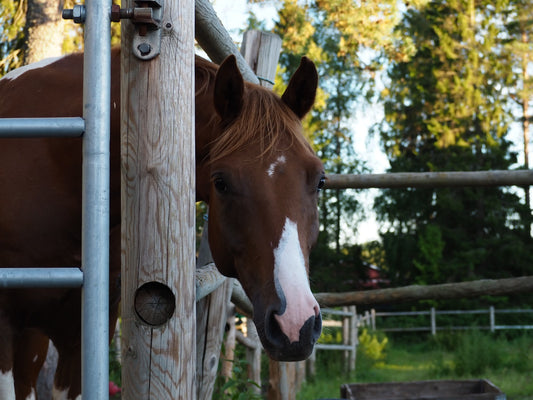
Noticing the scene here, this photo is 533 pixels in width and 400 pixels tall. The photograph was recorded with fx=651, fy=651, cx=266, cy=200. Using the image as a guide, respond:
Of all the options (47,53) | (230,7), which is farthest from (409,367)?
(47,53)

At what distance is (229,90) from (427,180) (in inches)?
53.2

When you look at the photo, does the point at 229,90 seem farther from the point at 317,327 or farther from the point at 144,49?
the point at 317,327

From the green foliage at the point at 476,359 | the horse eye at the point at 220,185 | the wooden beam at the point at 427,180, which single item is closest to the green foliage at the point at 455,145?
the green foliage at the point at 476,359

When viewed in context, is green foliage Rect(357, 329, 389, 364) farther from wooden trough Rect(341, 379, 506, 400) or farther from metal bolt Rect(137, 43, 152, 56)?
metal bolt Rect(137, 43, 152, 56)

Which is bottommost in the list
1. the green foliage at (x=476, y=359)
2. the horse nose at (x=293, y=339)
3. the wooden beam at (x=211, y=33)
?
the green foliage at (x=476, y=359)

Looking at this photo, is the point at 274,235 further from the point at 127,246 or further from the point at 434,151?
the point at 434,151

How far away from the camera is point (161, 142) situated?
1374 mm

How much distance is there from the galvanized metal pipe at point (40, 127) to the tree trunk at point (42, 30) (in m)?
5.32

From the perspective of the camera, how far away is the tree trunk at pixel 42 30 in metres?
6.24

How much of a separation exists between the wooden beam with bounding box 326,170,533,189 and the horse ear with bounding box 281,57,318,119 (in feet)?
2.80

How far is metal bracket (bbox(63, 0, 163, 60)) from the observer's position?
1330 mm

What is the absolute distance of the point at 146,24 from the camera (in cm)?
138

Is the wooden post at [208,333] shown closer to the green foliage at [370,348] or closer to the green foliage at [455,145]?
the green foliage at [370,348]

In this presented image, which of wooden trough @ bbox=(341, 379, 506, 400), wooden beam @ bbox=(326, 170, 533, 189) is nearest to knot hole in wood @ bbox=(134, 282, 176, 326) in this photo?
wooden beam @ bbox=(326, 170, 533, 189)
